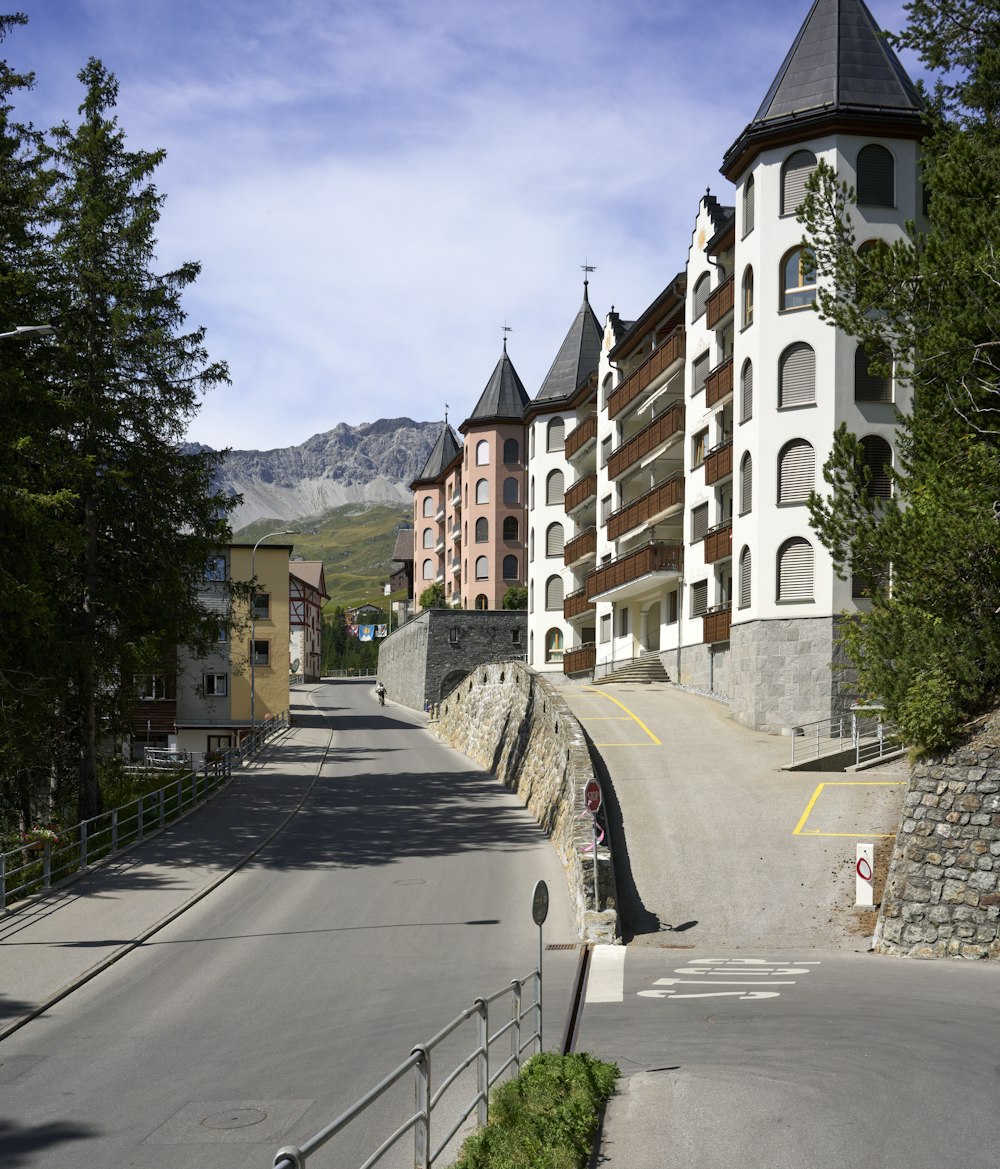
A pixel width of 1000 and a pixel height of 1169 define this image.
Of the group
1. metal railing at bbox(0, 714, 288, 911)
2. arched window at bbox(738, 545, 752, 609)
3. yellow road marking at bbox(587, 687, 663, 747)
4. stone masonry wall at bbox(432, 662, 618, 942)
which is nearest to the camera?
stone masonry wall at bbox(432, 662, 618, 942)

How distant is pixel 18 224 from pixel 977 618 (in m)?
21.1

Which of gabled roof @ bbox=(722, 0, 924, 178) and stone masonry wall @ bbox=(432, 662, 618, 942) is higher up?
gabled roof @ bbox=(722, 0, 924, 178)

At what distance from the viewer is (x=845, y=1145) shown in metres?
10.8

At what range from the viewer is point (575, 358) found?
69125mm

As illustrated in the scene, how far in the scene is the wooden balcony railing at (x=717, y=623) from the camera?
4000 cm

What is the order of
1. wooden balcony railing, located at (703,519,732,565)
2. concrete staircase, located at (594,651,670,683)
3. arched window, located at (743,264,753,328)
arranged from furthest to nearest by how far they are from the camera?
concrete staircase, located at (594,651,670,683), wooden balcony railing, located at (703,519,732,565), arched window, located at (743,264,753,328)

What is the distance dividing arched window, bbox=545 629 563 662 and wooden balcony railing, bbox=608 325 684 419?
13556mm

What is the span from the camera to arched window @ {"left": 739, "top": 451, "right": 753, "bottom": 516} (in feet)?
123

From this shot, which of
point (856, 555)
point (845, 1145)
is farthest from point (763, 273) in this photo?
point (845, 1145)

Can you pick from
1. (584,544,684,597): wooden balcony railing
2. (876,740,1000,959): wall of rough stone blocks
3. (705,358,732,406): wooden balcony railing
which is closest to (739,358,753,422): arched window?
(705,358,732,406): wooden balcony railing

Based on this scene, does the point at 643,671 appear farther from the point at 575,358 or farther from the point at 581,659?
the point at 575,358

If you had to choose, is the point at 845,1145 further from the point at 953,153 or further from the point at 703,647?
the point at 703,647

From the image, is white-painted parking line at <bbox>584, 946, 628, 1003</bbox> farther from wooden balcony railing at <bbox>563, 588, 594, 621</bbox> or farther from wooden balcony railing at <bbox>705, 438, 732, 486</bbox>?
wooden balcony railing at <bbox>563, 588, 594, 621</bbox>

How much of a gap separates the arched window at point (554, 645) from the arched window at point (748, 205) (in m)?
30.1
